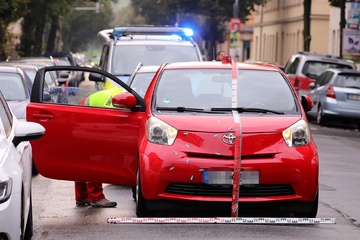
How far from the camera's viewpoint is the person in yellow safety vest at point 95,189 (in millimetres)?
11738

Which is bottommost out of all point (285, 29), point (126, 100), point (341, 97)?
point (285, 29)

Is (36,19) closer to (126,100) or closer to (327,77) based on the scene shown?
(327,77)

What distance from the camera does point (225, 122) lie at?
10.5 meters

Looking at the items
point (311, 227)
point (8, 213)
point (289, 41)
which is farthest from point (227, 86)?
point (289, 41)

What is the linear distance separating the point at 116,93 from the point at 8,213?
4.74 meters

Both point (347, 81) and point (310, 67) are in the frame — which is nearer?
point (347, 81)

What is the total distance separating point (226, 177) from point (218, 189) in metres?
0.17

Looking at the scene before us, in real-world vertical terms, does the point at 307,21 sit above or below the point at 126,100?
below

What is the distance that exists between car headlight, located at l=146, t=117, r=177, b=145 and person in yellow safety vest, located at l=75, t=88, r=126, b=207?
3.99 ft

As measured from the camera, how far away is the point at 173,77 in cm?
1168

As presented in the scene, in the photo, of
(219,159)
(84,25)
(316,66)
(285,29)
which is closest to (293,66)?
(316,66)

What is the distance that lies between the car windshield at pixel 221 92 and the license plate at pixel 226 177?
1.02 metres

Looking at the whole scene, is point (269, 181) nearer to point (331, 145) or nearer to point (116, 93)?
point (116, 93)

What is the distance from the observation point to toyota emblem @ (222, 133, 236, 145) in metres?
10.3
